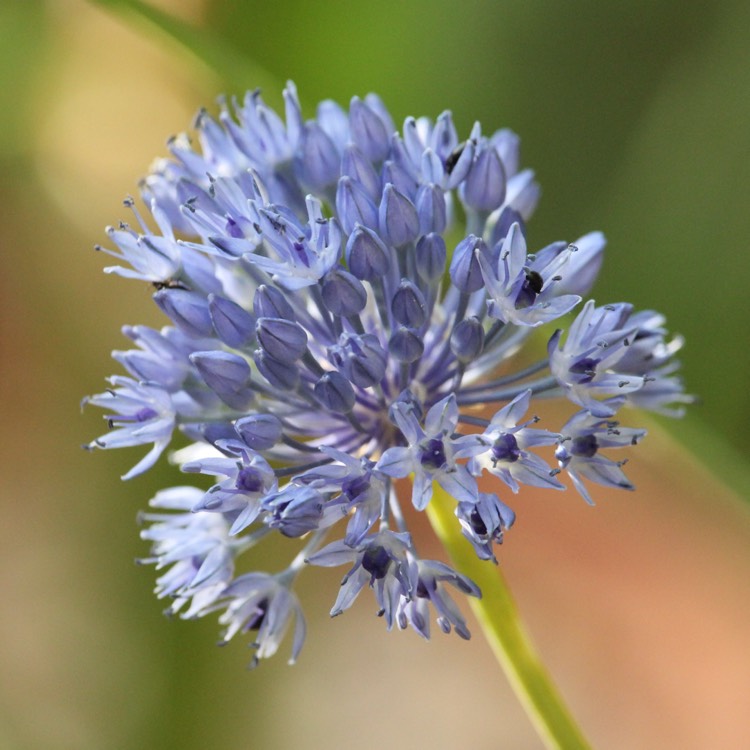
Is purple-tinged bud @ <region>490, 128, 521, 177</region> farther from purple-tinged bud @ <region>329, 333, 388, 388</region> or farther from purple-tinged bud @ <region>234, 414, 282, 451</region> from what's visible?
purple-tinged bud @ <region>234, 414, 282, 451</region>

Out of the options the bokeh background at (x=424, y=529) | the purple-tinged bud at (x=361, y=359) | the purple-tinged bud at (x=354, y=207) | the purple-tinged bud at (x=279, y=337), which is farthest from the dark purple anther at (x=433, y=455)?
the bokeh background at (x=424, y=529)

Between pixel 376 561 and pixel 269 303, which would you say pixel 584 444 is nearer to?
pixel 376 561

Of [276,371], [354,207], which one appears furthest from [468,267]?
[276,371]

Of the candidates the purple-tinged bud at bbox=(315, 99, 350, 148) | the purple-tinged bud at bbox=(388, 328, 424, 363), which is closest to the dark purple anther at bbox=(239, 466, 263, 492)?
the purple-tinged bud at bbox=(388, 328, 424, 363)

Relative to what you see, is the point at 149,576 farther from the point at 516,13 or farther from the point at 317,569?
the point at 516,13

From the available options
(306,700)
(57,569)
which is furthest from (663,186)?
(57,569)
